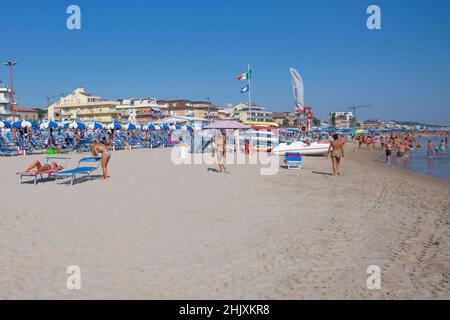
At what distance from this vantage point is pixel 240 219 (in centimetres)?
597

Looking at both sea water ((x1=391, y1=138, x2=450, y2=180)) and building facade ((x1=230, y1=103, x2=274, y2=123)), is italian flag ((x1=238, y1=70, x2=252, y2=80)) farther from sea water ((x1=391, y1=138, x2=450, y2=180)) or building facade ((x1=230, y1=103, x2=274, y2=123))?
building facade ((x1=230, y1=103, x2=274, y2=123))

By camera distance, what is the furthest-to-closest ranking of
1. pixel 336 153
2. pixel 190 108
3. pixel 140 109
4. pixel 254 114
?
pixel 254 114 → pixel 190 108 → pixel 140 109 → pixel 336 153

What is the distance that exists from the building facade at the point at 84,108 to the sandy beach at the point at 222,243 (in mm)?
77000

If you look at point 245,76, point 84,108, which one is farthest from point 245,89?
point 84,108

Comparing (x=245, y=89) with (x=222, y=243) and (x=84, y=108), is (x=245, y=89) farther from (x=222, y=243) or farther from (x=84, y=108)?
(x=84, y=108)

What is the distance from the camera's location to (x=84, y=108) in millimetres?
87625

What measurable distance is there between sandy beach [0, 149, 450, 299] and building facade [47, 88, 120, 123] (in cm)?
7700

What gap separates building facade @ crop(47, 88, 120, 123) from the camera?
8381cm

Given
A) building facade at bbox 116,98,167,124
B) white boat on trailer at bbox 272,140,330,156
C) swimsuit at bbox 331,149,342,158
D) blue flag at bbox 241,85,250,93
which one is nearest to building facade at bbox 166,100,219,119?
building facade at bbox 116,98,167,124

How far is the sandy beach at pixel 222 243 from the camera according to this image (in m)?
3.42

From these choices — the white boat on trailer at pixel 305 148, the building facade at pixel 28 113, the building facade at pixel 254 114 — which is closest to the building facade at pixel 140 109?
the building facade at pixel 254 114

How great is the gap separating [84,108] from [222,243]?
298 feet

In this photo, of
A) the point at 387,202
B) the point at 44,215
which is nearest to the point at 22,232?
the point at 44,215

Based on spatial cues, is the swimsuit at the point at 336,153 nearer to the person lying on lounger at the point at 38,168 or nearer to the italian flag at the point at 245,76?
the person lying on lounger at the point at 38,168
